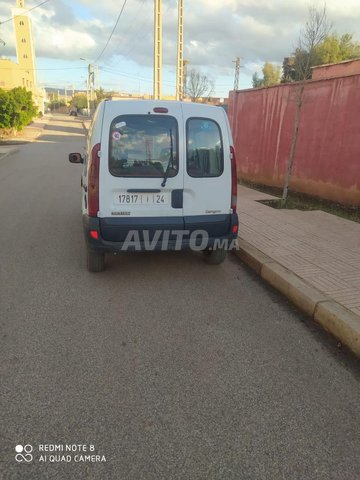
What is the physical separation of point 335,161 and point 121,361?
23.3 ft

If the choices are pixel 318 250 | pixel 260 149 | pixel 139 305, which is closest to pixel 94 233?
pixel 139 305

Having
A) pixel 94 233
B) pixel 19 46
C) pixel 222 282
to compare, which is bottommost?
pixel 222 282

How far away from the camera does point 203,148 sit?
164 inches

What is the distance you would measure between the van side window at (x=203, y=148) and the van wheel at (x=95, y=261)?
149 cm

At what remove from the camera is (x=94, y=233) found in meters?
4.02

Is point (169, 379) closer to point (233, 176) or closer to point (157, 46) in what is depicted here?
point (233, 176)

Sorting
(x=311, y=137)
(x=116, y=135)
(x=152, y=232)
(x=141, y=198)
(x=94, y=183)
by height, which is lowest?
(x=152, y=232)

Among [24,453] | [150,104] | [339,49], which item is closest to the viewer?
[24,453]

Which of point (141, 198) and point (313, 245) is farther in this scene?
point (313, 245)

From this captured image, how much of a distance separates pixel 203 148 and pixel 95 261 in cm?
188

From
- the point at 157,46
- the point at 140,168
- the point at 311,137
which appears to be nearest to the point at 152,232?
the point at 140,168

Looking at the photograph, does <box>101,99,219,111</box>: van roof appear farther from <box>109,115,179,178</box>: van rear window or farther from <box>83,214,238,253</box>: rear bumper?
<box>83,214,238,253</box>: rear bumper

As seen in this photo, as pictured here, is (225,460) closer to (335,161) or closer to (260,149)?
(335,161)

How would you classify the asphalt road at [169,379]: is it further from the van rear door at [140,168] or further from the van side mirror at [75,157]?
the van side mirror at [75,157]
